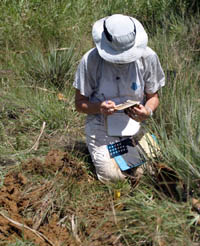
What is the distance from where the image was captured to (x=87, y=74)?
267 centimetres

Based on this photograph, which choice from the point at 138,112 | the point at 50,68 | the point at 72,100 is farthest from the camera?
the point at 50,68

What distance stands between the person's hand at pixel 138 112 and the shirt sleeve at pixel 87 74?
306mm

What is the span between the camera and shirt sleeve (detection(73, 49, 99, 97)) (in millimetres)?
2629

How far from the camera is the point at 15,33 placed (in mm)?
4188

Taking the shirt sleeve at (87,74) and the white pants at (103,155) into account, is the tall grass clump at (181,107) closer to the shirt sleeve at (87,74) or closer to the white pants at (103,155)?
the white pants at (103,155)

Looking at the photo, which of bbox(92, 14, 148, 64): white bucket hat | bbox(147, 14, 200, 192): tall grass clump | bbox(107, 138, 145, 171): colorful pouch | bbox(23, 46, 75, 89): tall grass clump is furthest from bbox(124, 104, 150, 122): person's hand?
bbox(23, 46, 75, 89): tall grass clump

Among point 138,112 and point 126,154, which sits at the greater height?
point 138,112

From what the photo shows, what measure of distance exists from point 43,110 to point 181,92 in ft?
3.81

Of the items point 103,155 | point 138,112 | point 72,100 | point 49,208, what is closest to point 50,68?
point 72,100

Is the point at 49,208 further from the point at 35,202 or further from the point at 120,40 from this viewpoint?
the point at 120,40

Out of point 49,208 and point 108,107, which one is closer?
point 49,208

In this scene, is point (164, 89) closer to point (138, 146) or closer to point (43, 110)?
point (138, 146)

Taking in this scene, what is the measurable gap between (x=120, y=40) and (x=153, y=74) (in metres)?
0.49

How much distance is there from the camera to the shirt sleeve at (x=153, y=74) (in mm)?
2668
